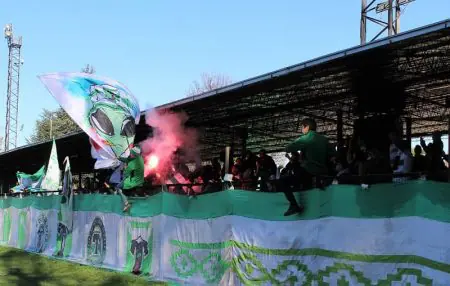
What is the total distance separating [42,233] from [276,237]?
10046 millimetres

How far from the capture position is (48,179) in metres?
16.6

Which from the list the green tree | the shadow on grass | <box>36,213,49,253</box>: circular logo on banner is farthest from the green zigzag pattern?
the green tree

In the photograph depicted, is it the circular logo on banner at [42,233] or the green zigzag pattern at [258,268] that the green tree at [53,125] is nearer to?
the circular logo on banner at [42,233]

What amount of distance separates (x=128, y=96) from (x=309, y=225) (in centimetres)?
574

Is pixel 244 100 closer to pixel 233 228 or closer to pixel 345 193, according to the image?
pixel 233 228

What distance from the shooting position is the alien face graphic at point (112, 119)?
35.8 ft

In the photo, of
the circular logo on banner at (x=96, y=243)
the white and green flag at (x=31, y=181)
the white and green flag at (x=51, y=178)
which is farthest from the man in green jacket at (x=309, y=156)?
the white and green flag at (x=31, y=181)

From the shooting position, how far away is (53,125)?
176 feet

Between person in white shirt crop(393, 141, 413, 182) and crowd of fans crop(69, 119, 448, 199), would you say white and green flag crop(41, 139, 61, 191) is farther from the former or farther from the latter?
person in white shirt crop(393, 141, 413, 182)

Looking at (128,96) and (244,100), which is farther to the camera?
(128,96)

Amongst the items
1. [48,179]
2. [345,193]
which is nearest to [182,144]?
[48,179]

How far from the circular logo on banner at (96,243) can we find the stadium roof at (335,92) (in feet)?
9.20

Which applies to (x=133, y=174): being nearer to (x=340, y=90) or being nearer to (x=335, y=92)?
(x=335, y=92)

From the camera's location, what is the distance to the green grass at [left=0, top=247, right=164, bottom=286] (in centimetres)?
997
